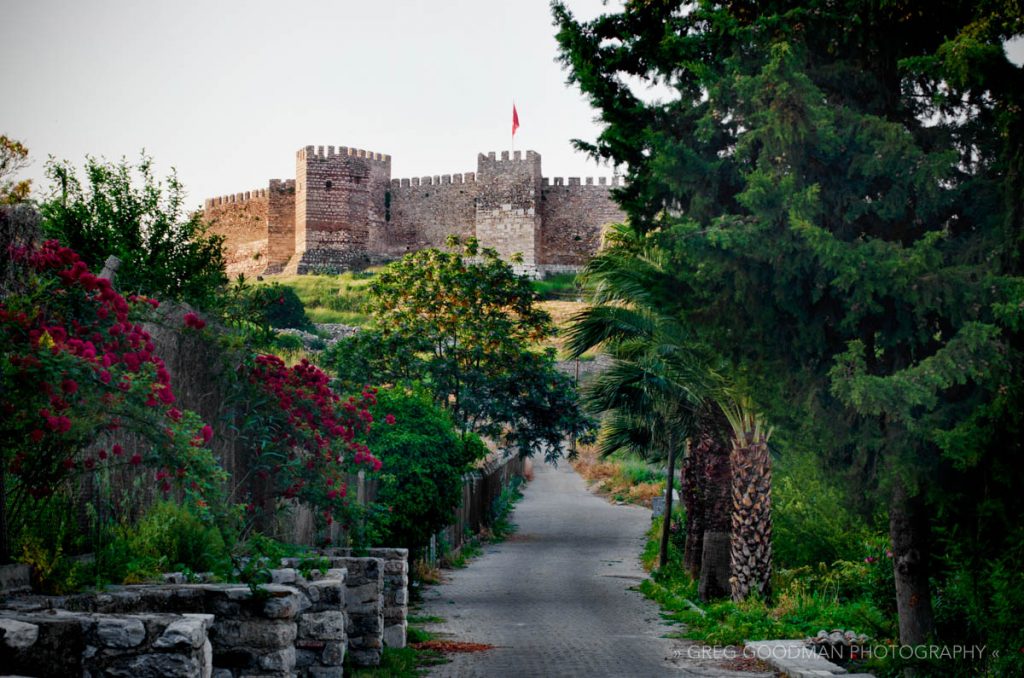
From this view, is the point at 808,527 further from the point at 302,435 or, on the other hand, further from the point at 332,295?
the point at 332,295

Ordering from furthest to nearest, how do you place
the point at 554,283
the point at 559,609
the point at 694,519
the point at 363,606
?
the point at 554,283 < the point at 694,519 < the point at 559,609 < the point at 363,606

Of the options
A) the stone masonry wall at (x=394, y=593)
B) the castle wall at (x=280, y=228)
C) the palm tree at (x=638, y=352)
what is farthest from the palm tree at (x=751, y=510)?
the castle wall at (x=280, y=228)

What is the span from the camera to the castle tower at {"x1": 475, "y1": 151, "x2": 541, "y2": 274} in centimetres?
7206

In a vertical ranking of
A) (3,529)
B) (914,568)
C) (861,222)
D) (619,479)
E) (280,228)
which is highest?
(280,228)

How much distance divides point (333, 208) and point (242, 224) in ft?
33.4

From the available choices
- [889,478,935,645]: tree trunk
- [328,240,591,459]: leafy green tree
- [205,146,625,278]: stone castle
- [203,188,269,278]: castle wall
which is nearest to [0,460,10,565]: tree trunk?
[889,478,935,645]: tree trunk

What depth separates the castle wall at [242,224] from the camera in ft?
254

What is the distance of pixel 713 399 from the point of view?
1730 cm

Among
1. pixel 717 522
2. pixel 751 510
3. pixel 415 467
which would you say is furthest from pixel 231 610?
pixel 717 522

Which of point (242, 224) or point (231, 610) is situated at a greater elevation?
point (242, 224)

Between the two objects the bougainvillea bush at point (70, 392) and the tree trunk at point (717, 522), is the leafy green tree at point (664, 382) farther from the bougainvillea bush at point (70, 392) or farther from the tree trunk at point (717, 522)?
the bougainvillea bush at point (70, 392)

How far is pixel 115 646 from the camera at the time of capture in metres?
5.10

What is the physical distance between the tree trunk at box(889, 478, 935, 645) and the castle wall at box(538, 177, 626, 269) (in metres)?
63.2

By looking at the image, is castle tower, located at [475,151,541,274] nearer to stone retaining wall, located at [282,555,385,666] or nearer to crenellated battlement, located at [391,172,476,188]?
crenellated battlement, located at [391,172,476,188]
